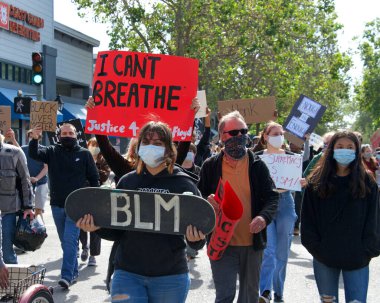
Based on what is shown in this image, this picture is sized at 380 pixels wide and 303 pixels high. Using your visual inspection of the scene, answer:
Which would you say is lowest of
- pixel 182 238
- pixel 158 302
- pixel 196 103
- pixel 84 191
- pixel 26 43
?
pixel 158 302

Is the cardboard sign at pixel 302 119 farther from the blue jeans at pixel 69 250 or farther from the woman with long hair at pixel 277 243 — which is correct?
the blue jeans at pixel 69 250

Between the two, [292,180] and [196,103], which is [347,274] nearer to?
[196,103]

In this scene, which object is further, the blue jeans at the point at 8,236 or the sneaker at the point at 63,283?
the sneaker at the point at 63,283

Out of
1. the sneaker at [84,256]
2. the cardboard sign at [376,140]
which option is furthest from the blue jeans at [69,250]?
the cardboard sign at [376,140]

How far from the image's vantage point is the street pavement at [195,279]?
7.64 m

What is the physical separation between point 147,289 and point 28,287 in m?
1.70

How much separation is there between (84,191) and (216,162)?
1.44 metres

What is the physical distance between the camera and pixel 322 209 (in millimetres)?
4840

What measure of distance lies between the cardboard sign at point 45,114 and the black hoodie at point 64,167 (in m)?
3.93

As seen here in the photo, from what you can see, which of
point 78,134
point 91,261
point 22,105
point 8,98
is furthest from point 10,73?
point 91,261

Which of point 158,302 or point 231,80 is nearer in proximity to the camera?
point 158,302

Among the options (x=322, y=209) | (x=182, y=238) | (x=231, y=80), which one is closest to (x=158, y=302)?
(x=182, y=238)

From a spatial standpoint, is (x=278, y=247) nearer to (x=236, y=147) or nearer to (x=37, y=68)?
(x=236, y=147)

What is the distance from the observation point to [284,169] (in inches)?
296
